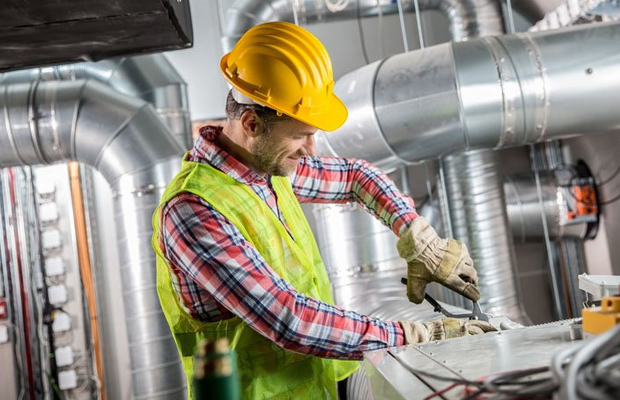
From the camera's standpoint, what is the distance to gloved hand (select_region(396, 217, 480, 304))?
1682 mm

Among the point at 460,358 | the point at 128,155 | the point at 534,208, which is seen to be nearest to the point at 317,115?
the point at 460,358

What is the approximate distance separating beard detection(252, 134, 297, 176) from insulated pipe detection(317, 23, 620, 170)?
→ 1.11 meters

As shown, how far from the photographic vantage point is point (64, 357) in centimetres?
422

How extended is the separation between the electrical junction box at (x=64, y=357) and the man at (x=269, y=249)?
9.40 feet

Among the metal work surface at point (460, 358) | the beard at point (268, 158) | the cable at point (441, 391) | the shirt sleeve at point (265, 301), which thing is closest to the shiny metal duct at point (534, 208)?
the beard at point (268, 158)

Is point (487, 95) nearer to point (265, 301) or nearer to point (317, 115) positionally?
point (317, 115)

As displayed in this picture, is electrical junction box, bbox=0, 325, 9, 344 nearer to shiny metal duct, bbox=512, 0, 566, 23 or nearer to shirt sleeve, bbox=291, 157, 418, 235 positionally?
shirt sleeve, bbox=291, 157, 418, 235

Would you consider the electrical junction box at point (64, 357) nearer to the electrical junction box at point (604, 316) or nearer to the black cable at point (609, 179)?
the black cable at point (609, 179)

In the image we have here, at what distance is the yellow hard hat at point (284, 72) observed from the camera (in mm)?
1558

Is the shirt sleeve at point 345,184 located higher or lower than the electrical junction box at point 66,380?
higher

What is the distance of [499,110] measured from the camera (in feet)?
8.32

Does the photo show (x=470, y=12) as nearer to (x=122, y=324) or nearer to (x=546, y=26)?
(x=546, y=26)

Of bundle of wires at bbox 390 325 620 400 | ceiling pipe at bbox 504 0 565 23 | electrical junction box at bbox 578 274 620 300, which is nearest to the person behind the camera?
bundle of wires at bbox 390 325 620 400

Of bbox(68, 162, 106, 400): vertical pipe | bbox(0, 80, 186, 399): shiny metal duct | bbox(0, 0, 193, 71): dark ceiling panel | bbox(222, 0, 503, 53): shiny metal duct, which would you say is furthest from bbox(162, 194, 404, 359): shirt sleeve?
bbox(68, 162, 106, 400): vertical pipe
